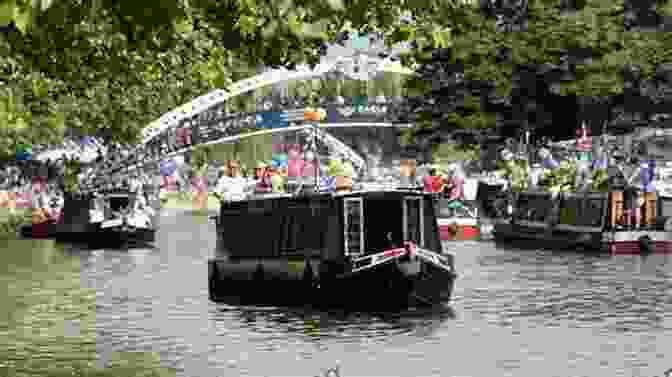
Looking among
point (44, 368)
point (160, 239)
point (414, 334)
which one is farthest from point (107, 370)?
point (160, 239)

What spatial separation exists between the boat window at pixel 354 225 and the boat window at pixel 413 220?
2.34 ft

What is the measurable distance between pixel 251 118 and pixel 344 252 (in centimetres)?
5127

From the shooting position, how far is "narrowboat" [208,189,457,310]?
25781mm

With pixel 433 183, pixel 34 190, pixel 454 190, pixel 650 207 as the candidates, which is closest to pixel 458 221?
pixel 433 183

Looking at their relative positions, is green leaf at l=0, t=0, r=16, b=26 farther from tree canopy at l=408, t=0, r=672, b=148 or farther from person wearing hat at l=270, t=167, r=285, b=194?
tree canopy at l=408, t=0, r=672, b=148

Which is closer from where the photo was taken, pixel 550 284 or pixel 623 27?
pixel 550 284

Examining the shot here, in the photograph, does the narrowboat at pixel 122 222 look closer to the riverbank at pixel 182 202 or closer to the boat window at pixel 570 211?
the boat window at pixel 570 211

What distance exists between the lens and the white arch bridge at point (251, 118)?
2837 inches

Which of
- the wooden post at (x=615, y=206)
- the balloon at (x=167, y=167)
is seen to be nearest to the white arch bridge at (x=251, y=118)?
the balloon at (x=167, y=167)

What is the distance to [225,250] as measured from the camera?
29.3m

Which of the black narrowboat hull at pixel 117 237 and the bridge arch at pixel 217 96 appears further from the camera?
the bridge arch at pixel 217 96

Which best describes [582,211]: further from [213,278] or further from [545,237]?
[213,278]

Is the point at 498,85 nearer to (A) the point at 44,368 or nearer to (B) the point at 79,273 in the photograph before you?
(B) the point at 79,273

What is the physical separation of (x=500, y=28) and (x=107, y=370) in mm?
47422
